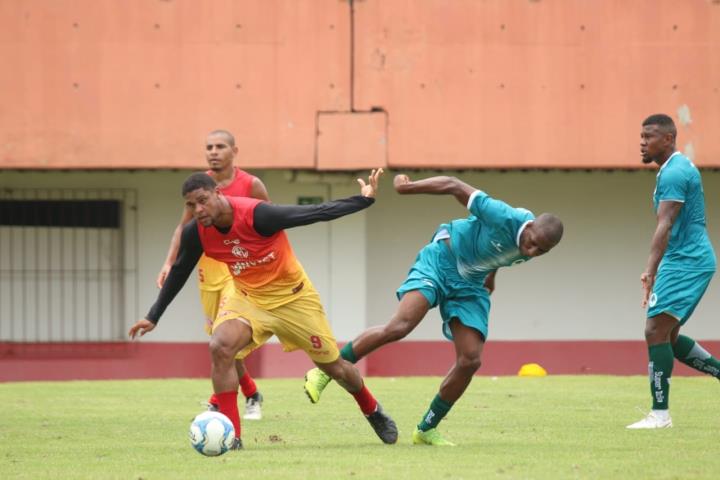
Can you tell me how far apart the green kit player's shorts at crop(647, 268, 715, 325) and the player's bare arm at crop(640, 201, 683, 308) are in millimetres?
143

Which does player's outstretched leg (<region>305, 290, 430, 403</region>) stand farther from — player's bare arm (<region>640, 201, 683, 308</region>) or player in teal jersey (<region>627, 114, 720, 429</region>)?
player in teal jersey (<region>627, 114, 720, 429</region>)

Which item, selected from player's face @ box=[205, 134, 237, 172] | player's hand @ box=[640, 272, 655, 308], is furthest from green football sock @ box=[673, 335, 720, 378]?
player's face @ box=[205, 134, 237, 172]

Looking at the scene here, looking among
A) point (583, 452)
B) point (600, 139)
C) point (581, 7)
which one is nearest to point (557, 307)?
point (600, 139)

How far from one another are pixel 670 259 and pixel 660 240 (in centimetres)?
43

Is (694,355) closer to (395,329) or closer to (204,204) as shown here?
(395,329)

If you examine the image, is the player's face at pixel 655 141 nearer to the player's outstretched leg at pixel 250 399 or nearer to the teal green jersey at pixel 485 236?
the teal green jersey at pixel 485 236

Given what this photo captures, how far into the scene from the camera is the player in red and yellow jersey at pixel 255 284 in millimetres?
9180

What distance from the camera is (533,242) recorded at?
9094 millimetres

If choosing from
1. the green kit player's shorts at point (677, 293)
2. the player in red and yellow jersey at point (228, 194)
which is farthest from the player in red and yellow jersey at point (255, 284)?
the green kit player's shorts at point (677, 293)

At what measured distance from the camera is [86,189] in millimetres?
22156

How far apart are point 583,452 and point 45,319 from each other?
14511 mm

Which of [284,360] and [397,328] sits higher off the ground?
[397,328]

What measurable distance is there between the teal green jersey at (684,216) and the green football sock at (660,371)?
61 centimetres

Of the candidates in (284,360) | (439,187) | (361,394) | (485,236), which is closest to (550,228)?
(485,236)
